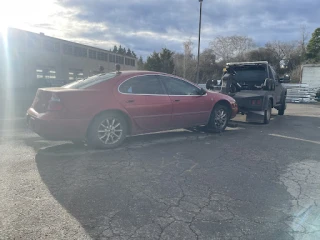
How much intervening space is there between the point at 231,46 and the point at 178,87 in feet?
155

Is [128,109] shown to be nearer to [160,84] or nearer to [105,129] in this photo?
[105,129]

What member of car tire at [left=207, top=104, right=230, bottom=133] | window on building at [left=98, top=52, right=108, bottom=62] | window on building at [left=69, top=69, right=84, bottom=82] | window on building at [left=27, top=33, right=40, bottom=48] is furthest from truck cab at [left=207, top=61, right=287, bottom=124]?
window on building at [left=98, top=52, right=108, bottom=62]

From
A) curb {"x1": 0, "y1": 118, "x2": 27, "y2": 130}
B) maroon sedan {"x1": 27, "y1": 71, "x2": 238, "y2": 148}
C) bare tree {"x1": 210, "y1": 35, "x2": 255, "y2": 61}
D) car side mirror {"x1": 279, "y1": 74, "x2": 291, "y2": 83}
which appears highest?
bare tree {"x1": 210, "y1": 35, "x2": 255, "y2": 61}

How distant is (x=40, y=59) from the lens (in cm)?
2922

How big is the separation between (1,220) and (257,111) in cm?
739

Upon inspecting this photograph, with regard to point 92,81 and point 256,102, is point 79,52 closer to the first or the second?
point 256,102

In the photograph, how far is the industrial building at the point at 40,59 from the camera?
24656 millimetres

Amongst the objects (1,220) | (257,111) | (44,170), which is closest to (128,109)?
(44,170)

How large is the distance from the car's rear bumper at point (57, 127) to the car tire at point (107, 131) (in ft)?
0.61

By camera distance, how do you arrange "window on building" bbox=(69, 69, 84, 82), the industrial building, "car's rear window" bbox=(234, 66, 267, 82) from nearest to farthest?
"car's rear window" bbox=(234, 66, 267, 82), the industrial building, "window on building" bbox=(69, 69, 84, 82)

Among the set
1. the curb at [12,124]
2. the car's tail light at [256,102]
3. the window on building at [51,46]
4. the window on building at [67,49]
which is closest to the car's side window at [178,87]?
the car's tail light at [256,102]

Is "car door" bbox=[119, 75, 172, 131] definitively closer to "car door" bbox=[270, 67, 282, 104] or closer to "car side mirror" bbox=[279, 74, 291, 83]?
"car door" bbox=[270, 67, 282, 104]

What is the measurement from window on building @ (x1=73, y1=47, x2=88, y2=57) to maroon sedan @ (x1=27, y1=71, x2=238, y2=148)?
32.1 m

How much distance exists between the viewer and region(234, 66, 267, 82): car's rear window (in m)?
8.87
